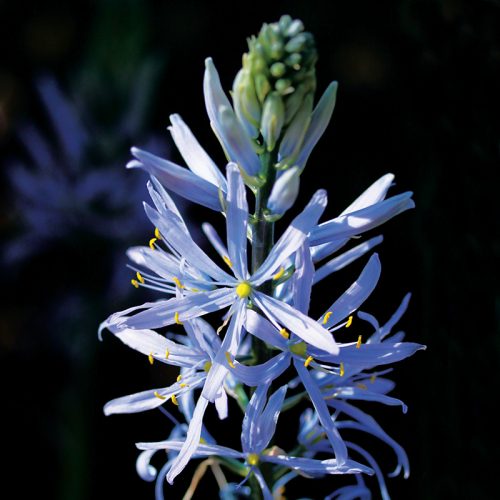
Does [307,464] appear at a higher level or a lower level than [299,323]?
lower

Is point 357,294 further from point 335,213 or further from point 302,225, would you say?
point 335,213

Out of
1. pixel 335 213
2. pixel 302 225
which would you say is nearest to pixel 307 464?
pixel 302 225

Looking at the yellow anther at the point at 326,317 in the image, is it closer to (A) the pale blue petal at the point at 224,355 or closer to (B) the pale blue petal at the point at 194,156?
(A) the pale blue petal at the point at 224,355

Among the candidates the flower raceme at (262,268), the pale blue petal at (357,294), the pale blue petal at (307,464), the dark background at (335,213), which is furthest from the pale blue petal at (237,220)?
the dark background at (335,213)

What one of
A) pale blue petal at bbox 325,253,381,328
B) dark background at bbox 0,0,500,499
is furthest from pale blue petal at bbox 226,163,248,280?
dark background at bbox 0,0,500,499

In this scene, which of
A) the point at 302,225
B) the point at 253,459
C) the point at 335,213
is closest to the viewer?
the point at 302,225

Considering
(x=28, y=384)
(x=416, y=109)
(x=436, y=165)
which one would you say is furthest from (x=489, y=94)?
(x=28, y=384)

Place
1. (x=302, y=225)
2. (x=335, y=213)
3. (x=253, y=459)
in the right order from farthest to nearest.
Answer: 1. (x=335, y=213)
2. (x=253, y=459)
3. (x=302, y=225)

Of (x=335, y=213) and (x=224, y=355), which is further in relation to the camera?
(x=335, y=213)
